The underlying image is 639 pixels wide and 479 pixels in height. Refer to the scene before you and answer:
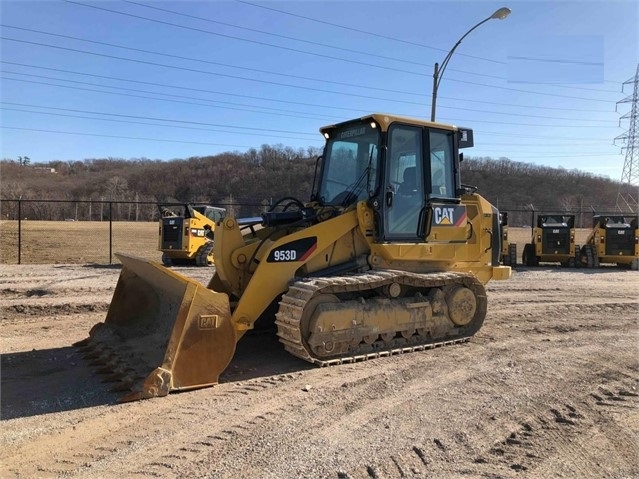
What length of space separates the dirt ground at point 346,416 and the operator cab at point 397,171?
1.83 meters

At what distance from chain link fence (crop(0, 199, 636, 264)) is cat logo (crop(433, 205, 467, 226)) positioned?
12.5m

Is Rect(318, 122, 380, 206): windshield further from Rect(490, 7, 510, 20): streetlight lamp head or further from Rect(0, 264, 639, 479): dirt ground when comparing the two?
Rect(490, 7, 510, 20): streetlight lamp head

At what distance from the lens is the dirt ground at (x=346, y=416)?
11.4 feet

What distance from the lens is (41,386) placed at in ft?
16.3

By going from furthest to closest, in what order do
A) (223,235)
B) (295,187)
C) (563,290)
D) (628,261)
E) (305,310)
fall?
1. (295,187)
2. (628,261)
3. (563,290)
4. (223,235)
5. (305,310)

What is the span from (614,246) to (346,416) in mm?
18312

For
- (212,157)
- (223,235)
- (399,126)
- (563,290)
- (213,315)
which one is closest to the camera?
(213,315)

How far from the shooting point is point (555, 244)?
18844mm

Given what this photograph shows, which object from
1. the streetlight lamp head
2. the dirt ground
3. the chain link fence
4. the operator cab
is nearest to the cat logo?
the operator cab

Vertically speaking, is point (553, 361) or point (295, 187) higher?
point (295, 187)

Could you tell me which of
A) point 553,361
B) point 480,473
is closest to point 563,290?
point 553,361

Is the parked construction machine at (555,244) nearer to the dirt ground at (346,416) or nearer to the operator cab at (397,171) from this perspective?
the dirt ground at (346,416)

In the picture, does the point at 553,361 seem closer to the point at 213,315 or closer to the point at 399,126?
the point at 399,126

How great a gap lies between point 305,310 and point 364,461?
220 cm
